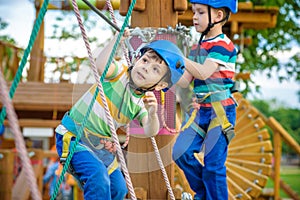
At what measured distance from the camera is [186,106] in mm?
3408

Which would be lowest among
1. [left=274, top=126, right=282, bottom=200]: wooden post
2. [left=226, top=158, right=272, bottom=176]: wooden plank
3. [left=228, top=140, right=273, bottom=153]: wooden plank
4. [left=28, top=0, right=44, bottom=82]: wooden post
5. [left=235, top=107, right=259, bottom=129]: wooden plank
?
[left=274, top=126, right=282, bottom=200]: wooden post

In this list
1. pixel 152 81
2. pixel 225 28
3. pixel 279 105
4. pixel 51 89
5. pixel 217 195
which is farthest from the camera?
pixel 279 105

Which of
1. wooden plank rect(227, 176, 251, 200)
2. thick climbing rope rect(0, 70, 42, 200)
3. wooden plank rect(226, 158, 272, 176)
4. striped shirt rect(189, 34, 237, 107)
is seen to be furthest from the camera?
wooden plank rect(226, 158, 272, 176)

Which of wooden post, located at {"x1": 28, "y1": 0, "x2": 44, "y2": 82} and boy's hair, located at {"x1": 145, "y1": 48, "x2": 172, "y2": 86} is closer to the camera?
boy's hair, located at {"x1": 145, "y1": 48, "x2": 172, "y2": 86}

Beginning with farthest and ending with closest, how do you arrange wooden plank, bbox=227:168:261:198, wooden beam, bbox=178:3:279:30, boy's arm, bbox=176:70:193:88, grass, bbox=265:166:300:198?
grass, bbox=265:166:300:198, wooden beam, bbox=178:3:279:30, wooden plank, bbox=227:168:261:198, boy's arm, bbox=176:70:193:88

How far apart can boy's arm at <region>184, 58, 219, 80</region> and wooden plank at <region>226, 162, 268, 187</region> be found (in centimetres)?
342

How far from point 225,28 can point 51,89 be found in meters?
3.20

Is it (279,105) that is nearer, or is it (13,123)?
(13,123)

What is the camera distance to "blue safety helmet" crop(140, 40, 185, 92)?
2805 millimetres

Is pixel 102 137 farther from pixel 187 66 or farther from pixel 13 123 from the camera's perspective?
pixel 13 123

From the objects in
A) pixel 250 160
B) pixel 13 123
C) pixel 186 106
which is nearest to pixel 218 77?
pixel 186 106

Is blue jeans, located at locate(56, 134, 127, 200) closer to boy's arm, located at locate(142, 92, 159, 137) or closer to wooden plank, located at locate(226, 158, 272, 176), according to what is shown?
boy's arm, located at locate(142, 92, 159, 137)

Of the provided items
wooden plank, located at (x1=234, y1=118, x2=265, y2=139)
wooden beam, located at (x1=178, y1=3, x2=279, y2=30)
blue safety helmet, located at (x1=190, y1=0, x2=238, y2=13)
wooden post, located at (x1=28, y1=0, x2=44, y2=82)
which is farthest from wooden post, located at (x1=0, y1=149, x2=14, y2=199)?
wooden post, located at (x1=28, y1=0, x2=44, y2=82)

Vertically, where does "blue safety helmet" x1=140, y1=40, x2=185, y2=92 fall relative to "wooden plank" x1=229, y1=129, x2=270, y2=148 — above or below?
above
